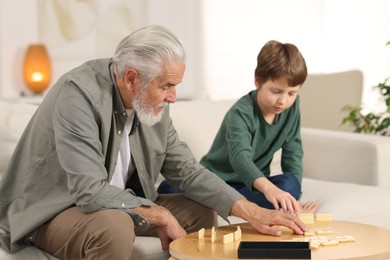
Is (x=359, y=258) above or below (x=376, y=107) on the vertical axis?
above

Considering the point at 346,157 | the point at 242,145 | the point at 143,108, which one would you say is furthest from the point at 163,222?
the point at 346,157

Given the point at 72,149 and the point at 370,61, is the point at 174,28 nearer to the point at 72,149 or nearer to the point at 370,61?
the point at 370,61

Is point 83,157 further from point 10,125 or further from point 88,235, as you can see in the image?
point 10,125

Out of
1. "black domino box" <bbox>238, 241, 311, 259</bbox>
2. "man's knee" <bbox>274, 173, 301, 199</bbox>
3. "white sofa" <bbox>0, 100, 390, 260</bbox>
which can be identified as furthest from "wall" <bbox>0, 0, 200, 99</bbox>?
"black domino box" <bbox>238, 241, 311, 259</bbox>

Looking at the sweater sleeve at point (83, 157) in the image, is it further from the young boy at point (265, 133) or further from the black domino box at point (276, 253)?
the young boy at point (265, 133)

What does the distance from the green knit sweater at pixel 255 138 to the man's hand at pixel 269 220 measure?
585 mm

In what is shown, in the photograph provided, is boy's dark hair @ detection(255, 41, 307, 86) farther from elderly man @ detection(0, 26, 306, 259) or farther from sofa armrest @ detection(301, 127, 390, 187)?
Result: sofa armrest @ detection(301, 127, 390, 187)

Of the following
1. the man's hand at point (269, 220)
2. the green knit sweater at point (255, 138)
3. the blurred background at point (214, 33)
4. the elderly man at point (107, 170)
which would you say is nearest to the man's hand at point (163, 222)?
the elderly man at point (107, 170)

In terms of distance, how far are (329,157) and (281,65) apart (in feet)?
2.80

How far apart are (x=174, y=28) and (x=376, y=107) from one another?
65.3 inches

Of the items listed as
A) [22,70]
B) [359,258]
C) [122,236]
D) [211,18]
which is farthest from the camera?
[211,18]

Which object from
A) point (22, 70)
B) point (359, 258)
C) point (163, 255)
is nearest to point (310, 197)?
point (163, 255)

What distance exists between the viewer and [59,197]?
8.87ft

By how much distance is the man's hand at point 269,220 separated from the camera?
2.62 m
